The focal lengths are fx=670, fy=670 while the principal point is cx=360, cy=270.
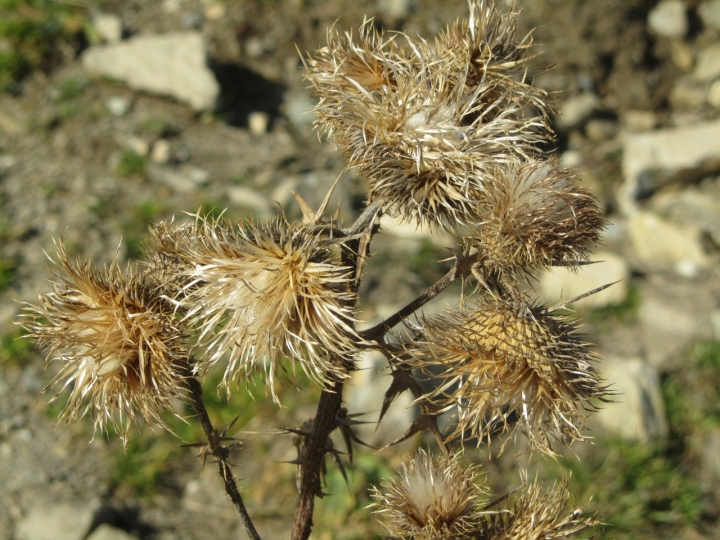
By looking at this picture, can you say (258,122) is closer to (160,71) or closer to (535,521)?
(160,71)

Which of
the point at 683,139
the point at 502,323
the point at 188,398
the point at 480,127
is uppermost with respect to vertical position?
the point at 683,139

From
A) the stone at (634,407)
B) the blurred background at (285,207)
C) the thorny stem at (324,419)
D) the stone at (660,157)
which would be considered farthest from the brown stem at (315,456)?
the stone at (660,157)

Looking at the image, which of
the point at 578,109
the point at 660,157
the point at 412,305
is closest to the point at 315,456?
the point at 412,305

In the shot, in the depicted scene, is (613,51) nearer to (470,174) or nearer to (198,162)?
(198,162)

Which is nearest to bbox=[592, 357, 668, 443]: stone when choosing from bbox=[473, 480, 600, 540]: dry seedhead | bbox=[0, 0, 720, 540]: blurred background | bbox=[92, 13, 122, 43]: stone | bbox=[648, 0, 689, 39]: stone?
bbox=[0, 0, 720, 540]: blurred background

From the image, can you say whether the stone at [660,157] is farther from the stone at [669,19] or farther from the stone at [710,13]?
the stone at [710,13]

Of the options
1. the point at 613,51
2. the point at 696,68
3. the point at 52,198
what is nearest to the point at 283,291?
the point at 52,198
